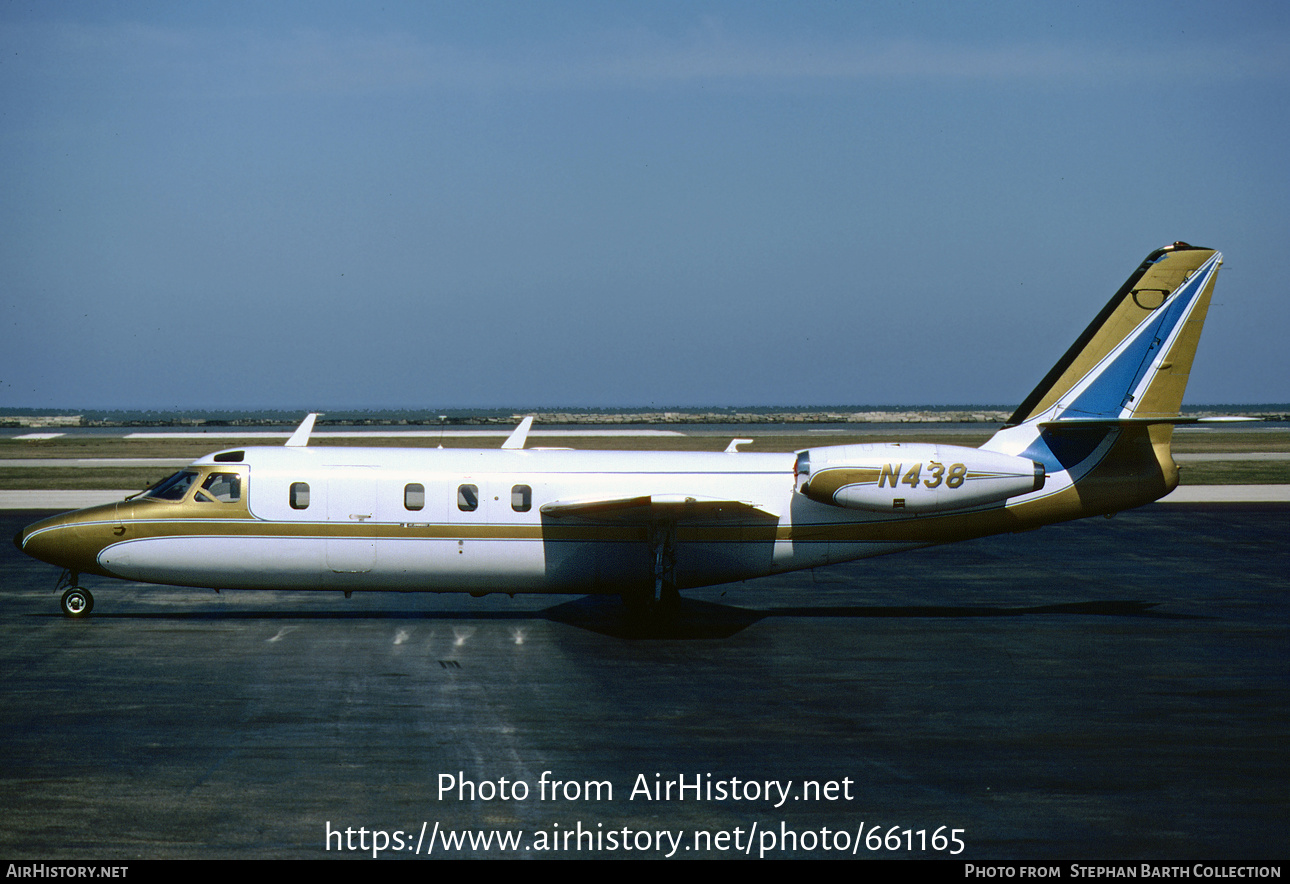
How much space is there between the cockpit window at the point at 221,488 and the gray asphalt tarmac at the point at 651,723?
6.97 ft

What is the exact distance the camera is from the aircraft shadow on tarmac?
19234mm

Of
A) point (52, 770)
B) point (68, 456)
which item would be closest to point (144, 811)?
point (52, 770)

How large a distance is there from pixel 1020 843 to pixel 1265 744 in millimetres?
4616

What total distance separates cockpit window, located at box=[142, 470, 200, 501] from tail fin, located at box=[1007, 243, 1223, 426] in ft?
49.0

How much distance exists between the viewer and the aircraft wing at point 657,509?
18156mm

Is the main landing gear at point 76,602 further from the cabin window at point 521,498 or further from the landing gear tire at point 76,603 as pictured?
the cabin window at point 521,498

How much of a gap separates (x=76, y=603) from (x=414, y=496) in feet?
19.9

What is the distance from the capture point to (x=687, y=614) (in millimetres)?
20562

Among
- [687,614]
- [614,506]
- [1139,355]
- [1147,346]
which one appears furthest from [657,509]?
[1147,346]

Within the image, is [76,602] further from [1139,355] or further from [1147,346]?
[1147,346]

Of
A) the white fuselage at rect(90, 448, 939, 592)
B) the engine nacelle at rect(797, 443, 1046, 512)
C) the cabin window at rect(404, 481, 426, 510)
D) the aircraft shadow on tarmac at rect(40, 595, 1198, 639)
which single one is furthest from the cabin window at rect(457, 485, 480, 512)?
the engine nacelle at rect(797, 443, 1046, 512)

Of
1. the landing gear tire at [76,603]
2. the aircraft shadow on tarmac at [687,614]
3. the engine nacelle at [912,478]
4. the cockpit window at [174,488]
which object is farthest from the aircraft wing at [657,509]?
the landing gear tire at [76,603]

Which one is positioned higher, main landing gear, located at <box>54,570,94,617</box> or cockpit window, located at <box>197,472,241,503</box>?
cockpit window, located at <box>197,472,241,503</box>

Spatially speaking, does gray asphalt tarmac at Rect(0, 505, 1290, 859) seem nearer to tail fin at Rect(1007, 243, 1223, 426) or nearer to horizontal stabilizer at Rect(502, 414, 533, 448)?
horizontal stabilizer at Rect(502, 414, 533, 448)
